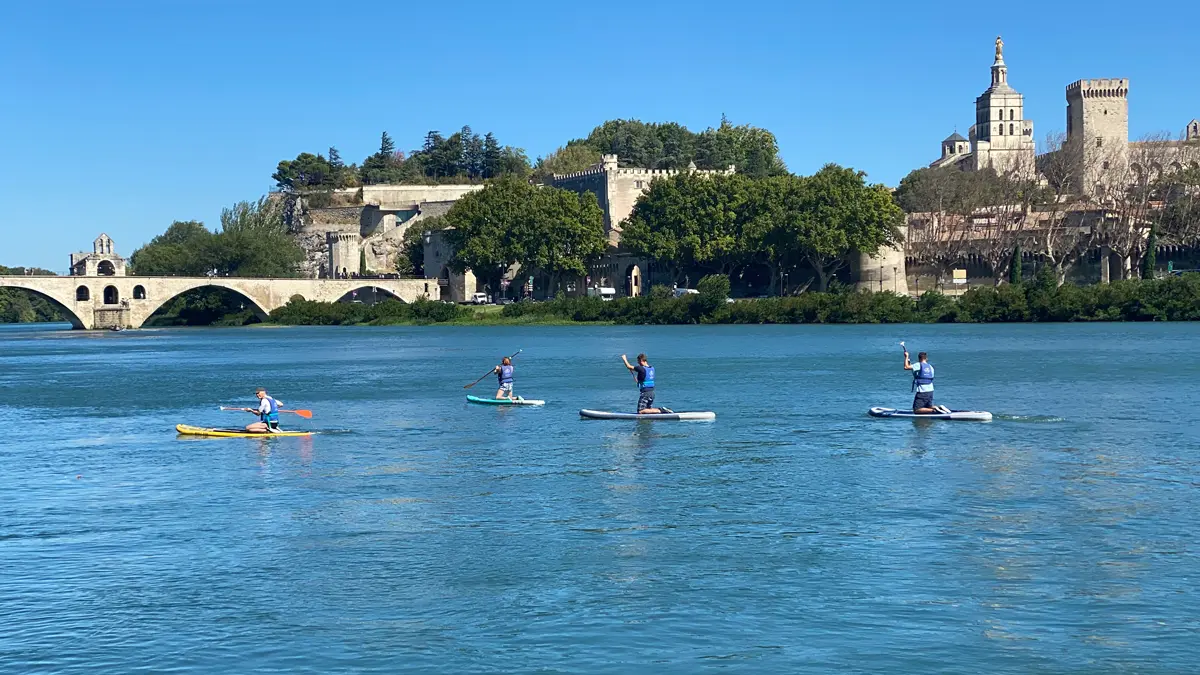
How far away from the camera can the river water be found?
16531 mm

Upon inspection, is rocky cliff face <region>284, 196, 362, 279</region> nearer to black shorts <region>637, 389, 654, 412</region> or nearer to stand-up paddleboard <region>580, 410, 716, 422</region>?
stand-up paddleboard <region>580, 410, 716, 422</region>

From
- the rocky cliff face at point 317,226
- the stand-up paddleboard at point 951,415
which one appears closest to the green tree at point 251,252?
the rocky cliff face at point 317,226

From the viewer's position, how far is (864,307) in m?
104

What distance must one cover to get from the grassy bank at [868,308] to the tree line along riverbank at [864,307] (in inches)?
2.7

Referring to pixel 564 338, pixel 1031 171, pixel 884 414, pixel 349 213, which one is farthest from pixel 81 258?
pixel 884 414

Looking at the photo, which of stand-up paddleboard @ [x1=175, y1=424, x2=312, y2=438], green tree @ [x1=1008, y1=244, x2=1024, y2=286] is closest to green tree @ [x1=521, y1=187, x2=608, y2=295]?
green tree @ [x1=1008, y1=244, x2=1024, y2=286]

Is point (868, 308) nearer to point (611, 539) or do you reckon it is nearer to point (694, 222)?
point (694, 222)

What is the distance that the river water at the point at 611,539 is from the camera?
54.2 ft

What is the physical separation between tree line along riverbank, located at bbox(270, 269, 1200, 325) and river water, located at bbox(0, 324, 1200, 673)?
50.3 m

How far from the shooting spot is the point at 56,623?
702 inches

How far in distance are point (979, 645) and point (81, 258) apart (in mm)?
162304

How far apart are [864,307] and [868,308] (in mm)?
347

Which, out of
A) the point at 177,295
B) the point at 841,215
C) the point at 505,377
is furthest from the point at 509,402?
the point at 177,295

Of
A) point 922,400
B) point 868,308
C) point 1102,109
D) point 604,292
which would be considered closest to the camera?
point 922,400
